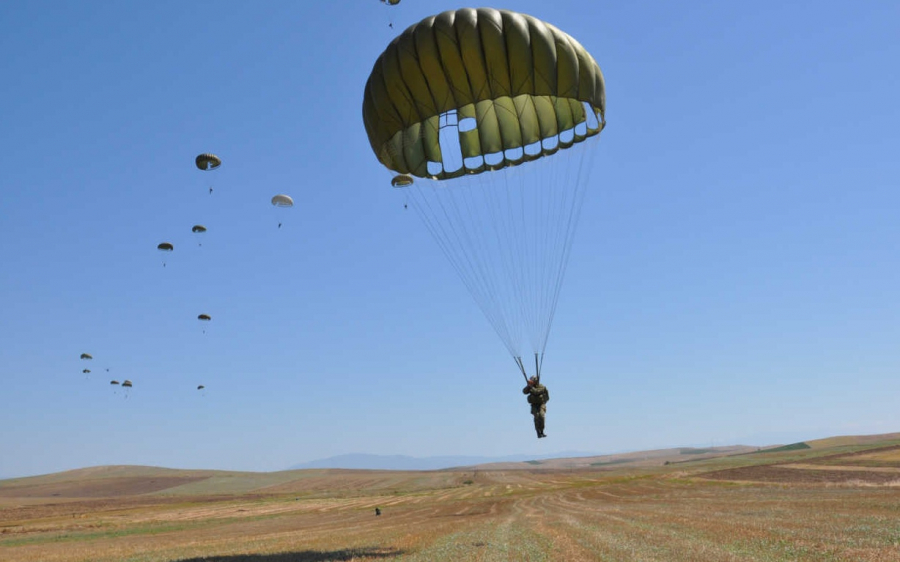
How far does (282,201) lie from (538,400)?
25.7m

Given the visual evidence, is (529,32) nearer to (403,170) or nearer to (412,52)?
(412,52)

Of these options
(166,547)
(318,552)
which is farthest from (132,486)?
(318,552)

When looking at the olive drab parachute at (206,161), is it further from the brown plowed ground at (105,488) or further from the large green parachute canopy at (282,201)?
the brown plowed ground at (105,488)

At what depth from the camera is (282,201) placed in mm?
39219

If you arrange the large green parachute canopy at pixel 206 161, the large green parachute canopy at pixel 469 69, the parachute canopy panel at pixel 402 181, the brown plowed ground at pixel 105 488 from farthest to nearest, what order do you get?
the brown plowed ground at pixel 105 488 → the large green parachute canopy at pixel 206 161 → the parachute canopy panel at pixel 402 181 → the large green parachute canopy at pixel 469 69

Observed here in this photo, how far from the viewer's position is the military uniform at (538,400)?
20078 millimetres

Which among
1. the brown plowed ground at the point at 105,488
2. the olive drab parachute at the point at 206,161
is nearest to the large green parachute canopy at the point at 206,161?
the olive drab parachute at the point at 206,161

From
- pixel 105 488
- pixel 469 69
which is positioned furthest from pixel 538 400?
pixel 105 488

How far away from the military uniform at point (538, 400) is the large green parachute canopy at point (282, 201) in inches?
982

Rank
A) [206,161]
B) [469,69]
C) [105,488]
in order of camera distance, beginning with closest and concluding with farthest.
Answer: [469,69] → [206,161] → [105,488]

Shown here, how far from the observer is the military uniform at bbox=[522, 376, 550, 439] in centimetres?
2008

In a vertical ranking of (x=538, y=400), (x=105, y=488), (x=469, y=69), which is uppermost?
(x=469, y=69)

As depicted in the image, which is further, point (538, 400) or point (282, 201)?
point (282, 201)

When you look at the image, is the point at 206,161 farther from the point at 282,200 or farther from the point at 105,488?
the point at 105,488
